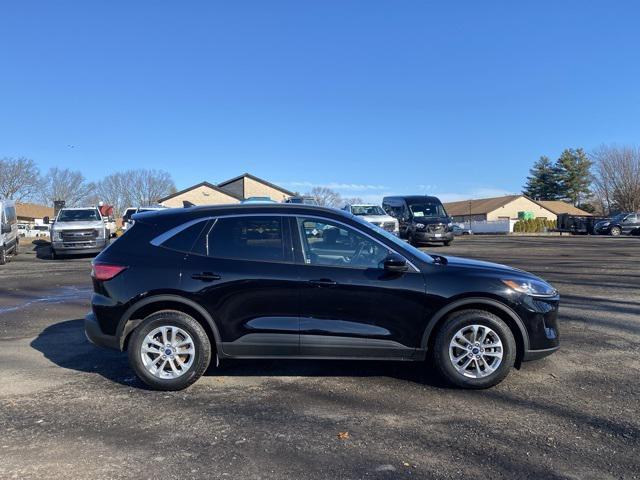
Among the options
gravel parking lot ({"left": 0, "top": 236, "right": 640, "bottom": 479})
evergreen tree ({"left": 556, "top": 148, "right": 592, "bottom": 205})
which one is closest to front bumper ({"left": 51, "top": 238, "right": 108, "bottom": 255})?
gravel parking lot ({"left": 0, "top": 236, "right": 640, "bottom": 479})

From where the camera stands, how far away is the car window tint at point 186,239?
507cm

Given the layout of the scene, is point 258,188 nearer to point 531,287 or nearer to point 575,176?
point 531,287

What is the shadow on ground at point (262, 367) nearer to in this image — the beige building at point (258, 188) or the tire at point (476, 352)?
the tire at point (476, 352)

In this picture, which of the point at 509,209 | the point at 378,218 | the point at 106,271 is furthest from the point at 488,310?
the point at 509,209

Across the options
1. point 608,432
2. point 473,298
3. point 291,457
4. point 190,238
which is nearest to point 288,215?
point 190,238

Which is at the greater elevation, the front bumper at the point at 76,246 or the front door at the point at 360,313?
the front bumper at the point at 76,246

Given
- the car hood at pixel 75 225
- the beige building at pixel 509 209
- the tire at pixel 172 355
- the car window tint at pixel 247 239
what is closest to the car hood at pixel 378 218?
the car hood at pixel 75 225

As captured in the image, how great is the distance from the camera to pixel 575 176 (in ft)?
299

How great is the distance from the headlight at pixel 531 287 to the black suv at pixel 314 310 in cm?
1

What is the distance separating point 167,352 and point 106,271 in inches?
39.0

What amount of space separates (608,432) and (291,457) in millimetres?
2385

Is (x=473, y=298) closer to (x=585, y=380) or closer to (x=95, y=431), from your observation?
(x=585, y=380)

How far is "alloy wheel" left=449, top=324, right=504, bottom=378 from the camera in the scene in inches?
190

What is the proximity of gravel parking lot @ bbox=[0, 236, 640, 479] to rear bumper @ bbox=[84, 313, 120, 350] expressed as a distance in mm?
404
